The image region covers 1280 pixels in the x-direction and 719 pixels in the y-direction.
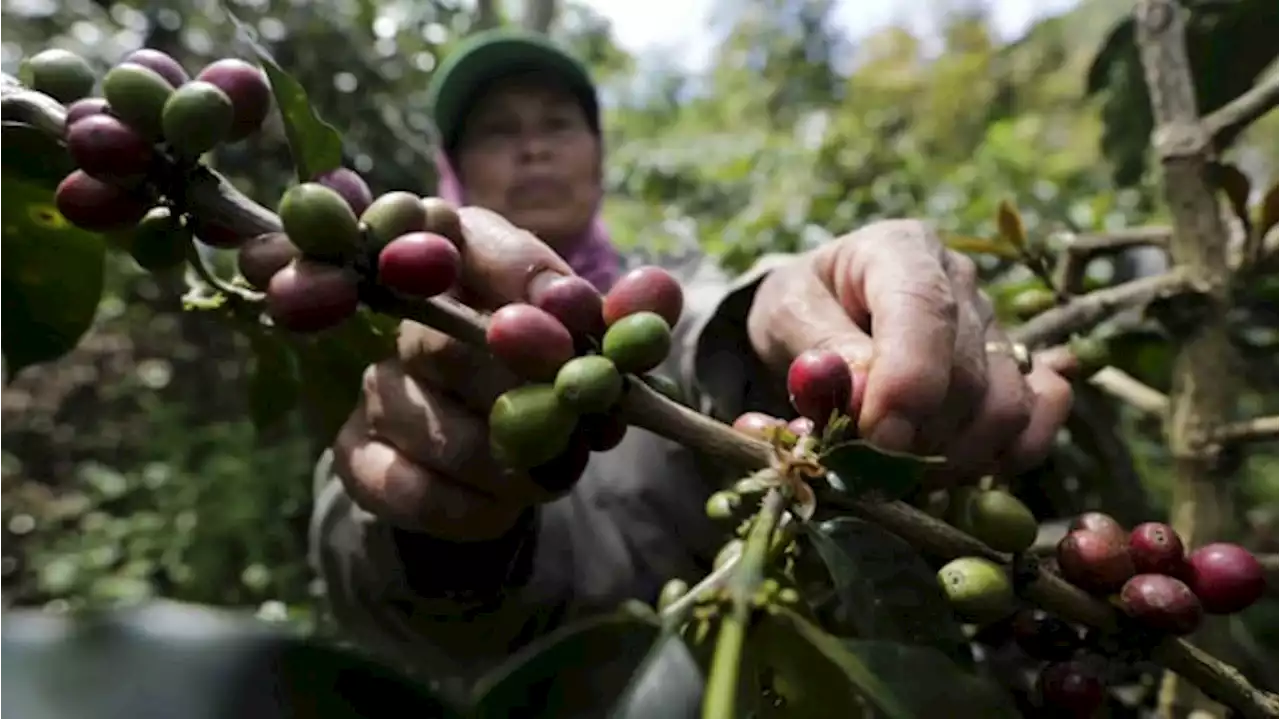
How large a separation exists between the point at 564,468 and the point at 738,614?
0.19 metres

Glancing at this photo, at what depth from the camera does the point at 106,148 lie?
0.62 metres

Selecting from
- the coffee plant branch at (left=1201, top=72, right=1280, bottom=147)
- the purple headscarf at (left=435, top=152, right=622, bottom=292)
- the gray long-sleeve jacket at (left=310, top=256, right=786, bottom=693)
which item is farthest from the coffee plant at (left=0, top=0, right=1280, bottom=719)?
the purple headscarf at (left=435, top=152, right=622, bottom=292)

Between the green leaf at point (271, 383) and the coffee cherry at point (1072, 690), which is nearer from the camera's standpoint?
the coffee cherry at point (1072, 690)

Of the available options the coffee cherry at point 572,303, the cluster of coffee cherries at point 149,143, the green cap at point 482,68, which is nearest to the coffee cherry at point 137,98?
the cluster of coffee cherries at point 149,143

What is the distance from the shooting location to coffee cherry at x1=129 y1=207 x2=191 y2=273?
2.24 feet

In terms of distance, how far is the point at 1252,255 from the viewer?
1075 millimetres

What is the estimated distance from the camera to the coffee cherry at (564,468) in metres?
0.65

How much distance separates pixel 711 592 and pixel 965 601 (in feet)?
0.59

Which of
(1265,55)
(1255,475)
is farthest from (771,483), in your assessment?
(1255,475)

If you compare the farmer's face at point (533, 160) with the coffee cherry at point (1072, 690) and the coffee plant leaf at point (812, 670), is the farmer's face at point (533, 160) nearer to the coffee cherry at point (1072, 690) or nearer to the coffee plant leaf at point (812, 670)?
the coffee cherry at point (1072, 690)

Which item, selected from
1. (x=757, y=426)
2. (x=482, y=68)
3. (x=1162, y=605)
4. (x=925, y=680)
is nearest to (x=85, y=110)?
(x=757, y=426)

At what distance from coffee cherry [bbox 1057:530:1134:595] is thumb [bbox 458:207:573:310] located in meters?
0.31

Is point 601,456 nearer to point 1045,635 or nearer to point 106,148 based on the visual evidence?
point 1045,635

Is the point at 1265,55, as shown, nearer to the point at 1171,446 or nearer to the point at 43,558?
the point at 1171,446
